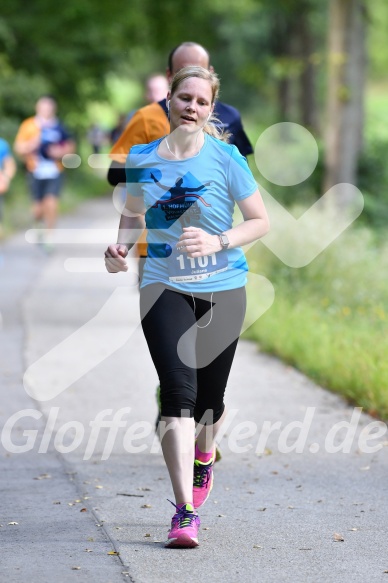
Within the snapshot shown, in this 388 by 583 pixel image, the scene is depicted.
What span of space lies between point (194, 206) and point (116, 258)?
1.26ft

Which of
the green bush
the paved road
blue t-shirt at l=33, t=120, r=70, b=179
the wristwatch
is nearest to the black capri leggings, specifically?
the wristwatch

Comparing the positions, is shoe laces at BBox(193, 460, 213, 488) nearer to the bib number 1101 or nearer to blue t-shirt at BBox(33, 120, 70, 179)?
the bib number 1101

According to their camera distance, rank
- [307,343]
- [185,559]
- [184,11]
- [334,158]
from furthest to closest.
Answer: [184,11] < [334,158] < [307,343] < [185,559]

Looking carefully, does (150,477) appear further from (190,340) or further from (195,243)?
(195,243)

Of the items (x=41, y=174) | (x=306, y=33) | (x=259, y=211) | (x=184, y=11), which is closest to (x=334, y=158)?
(x=41, y=174)

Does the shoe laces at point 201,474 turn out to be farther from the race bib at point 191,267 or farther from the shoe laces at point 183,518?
the race bib at point 191,267

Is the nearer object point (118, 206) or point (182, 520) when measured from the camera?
point (182, 520)

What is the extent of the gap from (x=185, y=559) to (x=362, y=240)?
8.74m

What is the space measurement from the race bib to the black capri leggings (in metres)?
0.07

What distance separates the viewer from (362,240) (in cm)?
1310

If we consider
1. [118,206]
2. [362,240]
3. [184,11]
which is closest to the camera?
[118,206]

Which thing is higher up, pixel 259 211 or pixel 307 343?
pixel 259 211

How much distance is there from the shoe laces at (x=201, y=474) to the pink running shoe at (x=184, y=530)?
502 millimetres

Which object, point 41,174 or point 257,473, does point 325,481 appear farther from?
point 41,174
